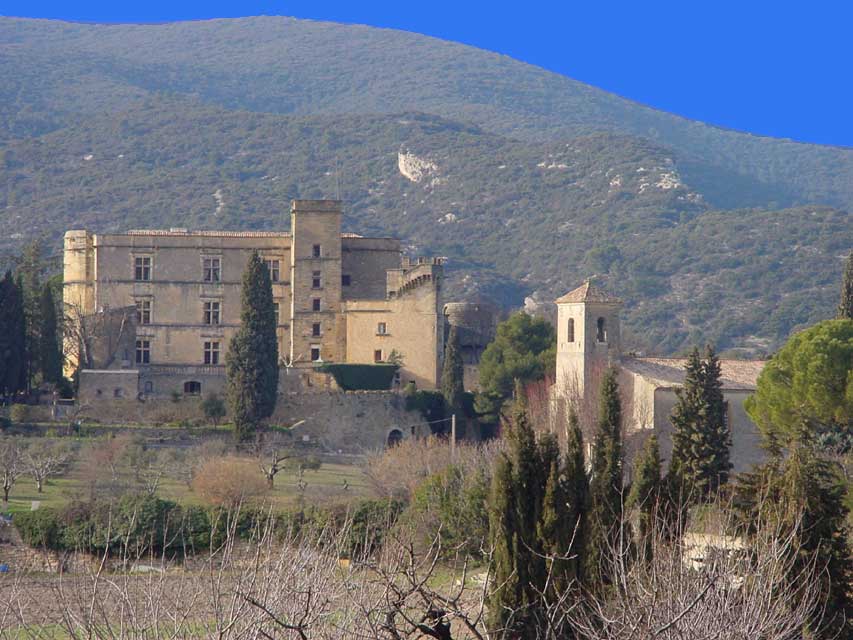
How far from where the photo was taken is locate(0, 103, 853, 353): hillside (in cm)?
10094

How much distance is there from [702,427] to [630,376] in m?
8.12

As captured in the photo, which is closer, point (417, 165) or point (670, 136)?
point (417, 165)

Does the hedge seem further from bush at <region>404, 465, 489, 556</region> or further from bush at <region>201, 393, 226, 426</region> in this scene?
bush at <region>404, 465, 489, 556</region>

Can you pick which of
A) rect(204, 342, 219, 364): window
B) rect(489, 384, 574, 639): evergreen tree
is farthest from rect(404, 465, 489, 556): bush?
rect(204, 342, 219, 364): window

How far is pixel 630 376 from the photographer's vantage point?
50.1 meters

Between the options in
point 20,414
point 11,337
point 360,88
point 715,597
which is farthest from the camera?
point 360,88

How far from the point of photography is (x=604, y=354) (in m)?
50.9

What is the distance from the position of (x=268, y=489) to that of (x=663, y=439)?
34.2 ft

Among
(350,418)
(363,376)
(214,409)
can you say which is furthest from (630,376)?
(214,409)

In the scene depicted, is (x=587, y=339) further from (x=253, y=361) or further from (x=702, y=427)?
(x=253, y=361)

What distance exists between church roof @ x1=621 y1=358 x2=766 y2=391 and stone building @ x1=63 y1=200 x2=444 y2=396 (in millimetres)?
9318

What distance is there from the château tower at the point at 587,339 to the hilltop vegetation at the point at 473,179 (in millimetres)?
37054

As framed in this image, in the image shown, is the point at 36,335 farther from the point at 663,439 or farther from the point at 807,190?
the point at 807,190

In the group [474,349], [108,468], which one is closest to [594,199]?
[474,349]
